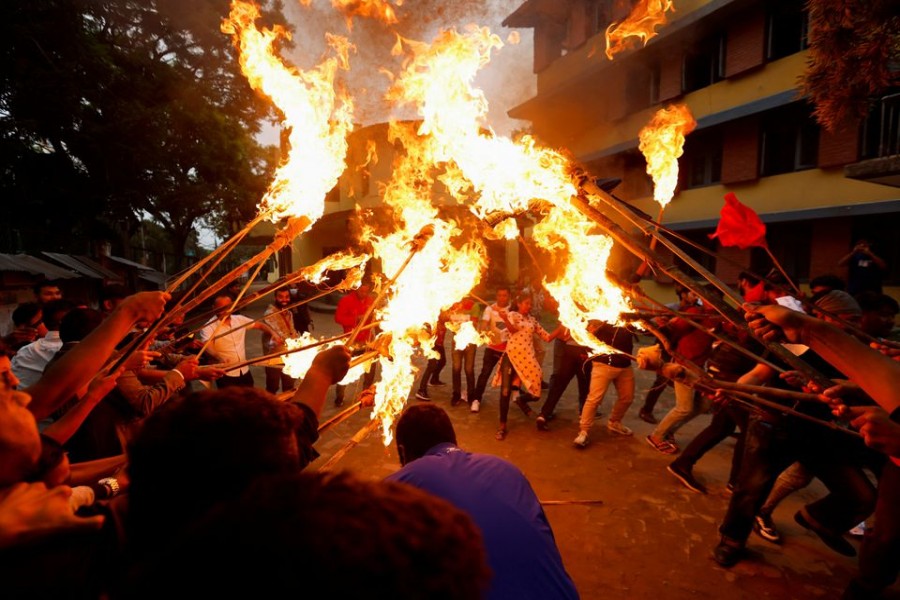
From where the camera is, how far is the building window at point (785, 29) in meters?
12.9

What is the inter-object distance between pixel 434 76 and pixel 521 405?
5280 millimetres

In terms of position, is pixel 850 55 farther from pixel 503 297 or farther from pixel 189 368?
pixel 189 368

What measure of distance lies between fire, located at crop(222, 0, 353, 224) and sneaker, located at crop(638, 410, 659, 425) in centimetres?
593

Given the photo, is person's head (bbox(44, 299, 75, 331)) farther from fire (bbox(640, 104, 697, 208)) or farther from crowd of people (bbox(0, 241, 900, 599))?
fire (bbox(640, 104, 697, 208))

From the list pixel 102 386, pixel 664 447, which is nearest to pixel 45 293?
pixel 102 386

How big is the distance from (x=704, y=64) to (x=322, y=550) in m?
19.4

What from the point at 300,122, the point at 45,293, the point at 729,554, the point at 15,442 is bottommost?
the point at 729,554

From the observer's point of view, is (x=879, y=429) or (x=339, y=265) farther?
(x=339, y=265)

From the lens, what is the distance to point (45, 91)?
546 inches

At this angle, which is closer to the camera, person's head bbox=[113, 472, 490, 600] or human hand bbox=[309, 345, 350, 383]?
person's head bbox=[113, 472, 490, 600]

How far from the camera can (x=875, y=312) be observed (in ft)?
14.9

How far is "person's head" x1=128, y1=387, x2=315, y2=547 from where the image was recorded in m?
1.11

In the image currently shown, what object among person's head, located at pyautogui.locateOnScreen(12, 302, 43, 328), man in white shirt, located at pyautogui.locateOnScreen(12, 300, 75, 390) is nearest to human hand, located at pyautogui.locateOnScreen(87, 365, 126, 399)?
man in white shirt, located at pyautogui.locateOnScreen(12, 300, 75, 390)

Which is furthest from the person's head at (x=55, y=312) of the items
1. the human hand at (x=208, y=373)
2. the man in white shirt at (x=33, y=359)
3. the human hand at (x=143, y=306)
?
the human hand at (x=143, y=306)
